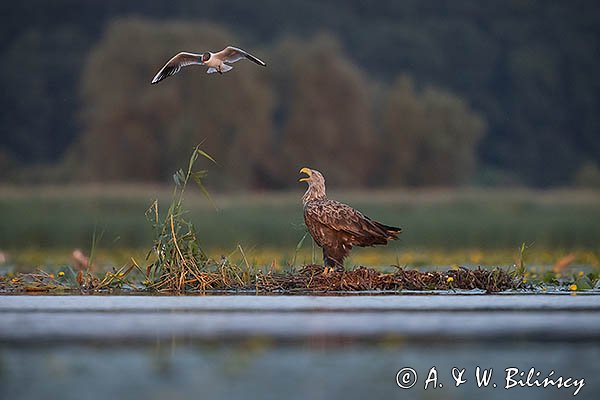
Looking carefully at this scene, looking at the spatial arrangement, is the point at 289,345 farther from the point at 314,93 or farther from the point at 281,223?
the point at 314,93

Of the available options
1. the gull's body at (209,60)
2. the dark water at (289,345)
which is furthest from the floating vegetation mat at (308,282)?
the gull's body at (209,60)

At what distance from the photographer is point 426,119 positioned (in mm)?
56969

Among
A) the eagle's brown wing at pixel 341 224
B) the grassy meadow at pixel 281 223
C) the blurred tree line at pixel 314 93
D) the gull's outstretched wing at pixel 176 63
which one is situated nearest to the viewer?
the eagle's brown wing at pixel 341 224

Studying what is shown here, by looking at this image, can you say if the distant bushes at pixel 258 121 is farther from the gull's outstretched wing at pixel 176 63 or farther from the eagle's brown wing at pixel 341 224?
the eagle's brown wing at pixel 341 224

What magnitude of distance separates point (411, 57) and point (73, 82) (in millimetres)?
17409

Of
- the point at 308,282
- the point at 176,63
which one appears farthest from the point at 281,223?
the point at 308,282

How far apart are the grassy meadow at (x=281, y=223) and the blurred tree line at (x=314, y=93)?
14.1m

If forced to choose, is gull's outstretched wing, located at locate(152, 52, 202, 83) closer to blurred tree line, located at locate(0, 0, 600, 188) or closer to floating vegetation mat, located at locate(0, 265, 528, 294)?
floating vegetation mat, located at locate(0, 265, 528, 294)

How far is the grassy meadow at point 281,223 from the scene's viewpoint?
24.0 metres

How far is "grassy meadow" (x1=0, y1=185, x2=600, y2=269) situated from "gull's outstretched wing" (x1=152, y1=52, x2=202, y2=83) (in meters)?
6.34

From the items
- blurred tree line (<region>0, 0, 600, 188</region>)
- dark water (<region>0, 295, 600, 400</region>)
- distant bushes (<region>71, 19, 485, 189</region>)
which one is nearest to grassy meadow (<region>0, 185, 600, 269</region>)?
dark water (<region>0, 295, 600, 400</region>)

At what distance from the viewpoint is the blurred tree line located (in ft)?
168

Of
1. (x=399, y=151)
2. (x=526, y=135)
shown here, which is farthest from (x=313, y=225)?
(x=526, y=135)

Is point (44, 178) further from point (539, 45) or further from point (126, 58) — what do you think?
point (539, 45)
